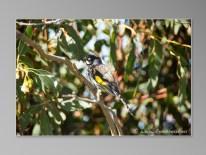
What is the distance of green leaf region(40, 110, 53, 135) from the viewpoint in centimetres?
275

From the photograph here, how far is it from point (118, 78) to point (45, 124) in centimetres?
68

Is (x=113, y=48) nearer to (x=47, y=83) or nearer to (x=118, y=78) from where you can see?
(x=118, y=78)

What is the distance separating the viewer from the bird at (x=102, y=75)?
2.76m

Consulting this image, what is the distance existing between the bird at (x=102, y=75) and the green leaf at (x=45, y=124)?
0.46 metres

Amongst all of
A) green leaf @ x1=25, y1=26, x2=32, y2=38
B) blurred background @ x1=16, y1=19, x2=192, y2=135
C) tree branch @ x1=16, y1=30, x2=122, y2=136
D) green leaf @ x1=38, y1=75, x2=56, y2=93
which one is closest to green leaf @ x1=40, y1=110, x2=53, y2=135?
blurred background @ x1=16, y1=19, x2=192, y2=135

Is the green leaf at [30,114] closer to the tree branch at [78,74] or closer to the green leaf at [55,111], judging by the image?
the green leaf at [55,111]

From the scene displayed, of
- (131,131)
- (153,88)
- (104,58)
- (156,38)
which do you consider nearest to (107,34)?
(104,58)

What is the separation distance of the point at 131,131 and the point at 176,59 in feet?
2.21

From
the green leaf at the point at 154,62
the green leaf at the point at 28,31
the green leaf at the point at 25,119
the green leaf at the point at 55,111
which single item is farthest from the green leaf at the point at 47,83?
the green leaf at the point at 154,62

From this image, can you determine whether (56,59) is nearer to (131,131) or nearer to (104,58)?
(104,58)

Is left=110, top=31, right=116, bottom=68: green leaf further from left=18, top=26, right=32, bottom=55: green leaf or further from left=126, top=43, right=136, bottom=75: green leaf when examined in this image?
left=18, top=26, right=32, bottom=55: green leaf

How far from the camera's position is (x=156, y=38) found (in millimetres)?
2773

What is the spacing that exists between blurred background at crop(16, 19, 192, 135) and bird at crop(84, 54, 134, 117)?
0.12ft

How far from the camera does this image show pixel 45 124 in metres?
2.75
